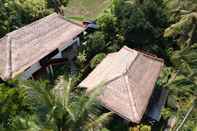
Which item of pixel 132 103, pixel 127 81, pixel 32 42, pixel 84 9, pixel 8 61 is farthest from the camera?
pixel 84 9

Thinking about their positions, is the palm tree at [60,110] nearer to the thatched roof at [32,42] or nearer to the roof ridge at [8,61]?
the roof ridge at [8,61]

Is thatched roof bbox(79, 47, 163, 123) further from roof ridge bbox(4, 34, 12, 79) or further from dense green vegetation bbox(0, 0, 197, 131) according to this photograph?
roof ridge bbox(4, 34, 12, 79)

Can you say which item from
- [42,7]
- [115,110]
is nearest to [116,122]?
[115,110]

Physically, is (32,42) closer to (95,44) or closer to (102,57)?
(95,44)

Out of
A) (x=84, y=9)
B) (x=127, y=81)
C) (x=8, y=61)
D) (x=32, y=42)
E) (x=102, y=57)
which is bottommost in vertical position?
(x=84, y=9)

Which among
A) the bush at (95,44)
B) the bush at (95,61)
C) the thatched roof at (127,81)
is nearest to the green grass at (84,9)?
the bush at (95,44)

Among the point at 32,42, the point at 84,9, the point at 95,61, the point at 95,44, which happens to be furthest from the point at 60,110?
the point at 84,9
